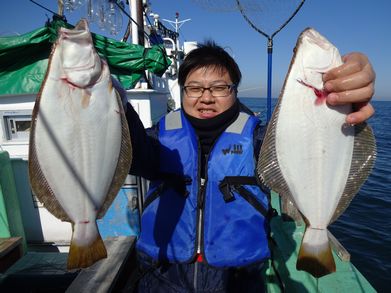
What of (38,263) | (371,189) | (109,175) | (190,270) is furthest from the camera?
(371,189)

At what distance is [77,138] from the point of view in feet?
5.78

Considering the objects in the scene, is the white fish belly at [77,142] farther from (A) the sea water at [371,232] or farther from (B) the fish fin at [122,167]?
(A) the sea water at [371,232]

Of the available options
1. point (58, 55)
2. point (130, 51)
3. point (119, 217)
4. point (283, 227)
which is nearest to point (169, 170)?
point (58, 55)

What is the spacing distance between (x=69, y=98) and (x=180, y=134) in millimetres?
1191

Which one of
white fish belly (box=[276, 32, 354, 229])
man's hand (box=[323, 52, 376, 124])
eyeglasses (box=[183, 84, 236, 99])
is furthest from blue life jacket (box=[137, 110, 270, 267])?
man's hand (box=[323, 52, 376, 124])

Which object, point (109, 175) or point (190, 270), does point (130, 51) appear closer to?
point (109, 175)

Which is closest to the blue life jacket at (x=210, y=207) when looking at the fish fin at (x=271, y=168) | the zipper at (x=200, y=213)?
the zipper at (x=200, y=213)

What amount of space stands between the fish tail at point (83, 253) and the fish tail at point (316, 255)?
1314 millimetres

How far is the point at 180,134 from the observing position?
2727 millimetres

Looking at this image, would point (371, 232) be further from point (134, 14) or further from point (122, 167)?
point (122, 167)

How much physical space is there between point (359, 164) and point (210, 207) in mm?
1205

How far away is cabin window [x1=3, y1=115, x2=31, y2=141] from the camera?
14.7ft

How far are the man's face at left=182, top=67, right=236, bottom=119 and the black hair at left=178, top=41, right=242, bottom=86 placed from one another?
54mm

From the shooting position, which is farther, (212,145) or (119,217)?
(119,217)
